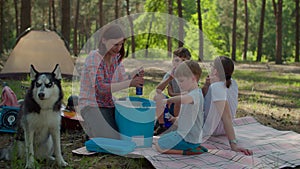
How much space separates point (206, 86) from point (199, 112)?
2.68 feet

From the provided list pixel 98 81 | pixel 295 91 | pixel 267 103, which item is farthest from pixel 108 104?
pixel 295 91

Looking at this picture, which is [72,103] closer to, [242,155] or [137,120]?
[137,120]

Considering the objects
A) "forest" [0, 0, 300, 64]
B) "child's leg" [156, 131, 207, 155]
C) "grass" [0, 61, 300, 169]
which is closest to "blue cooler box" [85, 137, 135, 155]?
"grass" [0, 61, 300, 169]

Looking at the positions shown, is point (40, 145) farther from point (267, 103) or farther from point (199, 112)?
point (267, 103)

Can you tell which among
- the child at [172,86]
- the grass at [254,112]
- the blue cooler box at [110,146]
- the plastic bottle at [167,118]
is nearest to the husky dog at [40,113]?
the grass at [254,112]

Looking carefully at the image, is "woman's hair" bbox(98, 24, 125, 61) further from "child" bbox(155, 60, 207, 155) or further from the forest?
the forest

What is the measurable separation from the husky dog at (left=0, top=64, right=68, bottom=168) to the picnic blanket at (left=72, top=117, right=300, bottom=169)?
33.9 inches

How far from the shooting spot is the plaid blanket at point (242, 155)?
3.71 meters

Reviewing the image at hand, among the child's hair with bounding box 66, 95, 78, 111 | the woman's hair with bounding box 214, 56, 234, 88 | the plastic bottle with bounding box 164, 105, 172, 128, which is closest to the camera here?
the woman's hair with bounding box 214, 56, 234, 88

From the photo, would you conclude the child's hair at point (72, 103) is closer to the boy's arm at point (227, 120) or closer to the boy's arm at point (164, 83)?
the boy's arm at point (164, 83)

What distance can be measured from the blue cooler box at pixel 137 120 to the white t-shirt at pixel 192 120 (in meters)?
0.34

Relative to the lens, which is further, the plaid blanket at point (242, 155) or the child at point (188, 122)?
the child at point (188, 122)

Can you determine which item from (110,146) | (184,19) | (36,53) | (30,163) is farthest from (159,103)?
(184,19)

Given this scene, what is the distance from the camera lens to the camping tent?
9.76m
